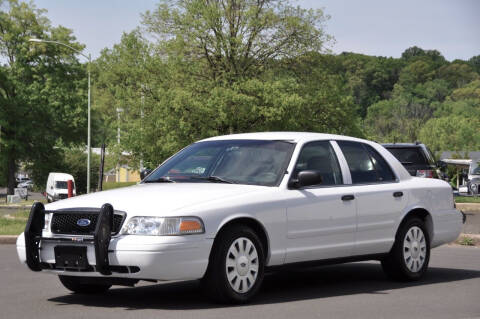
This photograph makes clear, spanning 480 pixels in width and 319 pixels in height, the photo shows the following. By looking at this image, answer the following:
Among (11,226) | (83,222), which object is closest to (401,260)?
(83,222)

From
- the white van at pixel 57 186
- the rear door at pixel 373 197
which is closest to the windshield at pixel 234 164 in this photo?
the rear door at pixel 373 197

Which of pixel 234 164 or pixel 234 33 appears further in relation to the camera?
pixel 234 33

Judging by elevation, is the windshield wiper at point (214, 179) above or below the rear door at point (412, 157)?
below

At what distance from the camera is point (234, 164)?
9.14m

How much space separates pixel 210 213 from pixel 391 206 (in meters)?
2.75

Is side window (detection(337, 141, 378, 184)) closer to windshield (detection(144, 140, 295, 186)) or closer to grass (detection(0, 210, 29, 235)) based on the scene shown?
windshield (detection(144, 140, 295, 186))

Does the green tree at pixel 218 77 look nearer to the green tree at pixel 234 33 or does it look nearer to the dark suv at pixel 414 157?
the green tree at pixel 234 33

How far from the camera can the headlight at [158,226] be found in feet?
25.5

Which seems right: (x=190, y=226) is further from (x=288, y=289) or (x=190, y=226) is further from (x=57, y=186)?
(x=57, y=186)

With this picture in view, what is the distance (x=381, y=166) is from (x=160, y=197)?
318 centimetres

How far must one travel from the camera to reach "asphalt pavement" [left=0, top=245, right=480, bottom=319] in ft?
25.6

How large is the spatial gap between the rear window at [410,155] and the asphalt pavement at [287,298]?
1111 cm

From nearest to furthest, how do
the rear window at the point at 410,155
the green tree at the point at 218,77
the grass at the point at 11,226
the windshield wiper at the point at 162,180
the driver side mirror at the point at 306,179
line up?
the driver side mirror at the point at 306,179 < the windshield wiper at the point at 162,180 < the grass at the point at 11,226 < the rear window at the point at 410,155 < the green tree at the point at 218,77

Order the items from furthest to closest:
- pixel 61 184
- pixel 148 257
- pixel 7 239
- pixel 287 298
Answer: pixel 61 184 → pixel 7 239 → pixel 287 298 → pixel 148 257
